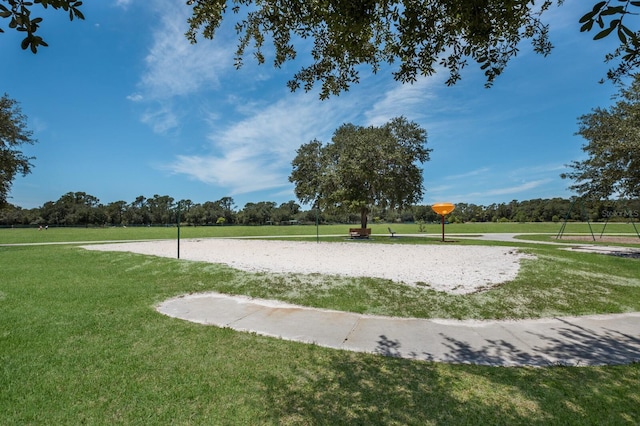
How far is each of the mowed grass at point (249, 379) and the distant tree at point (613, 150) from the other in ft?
32.7

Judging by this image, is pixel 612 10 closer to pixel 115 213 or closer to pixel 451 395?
pixel 451 395

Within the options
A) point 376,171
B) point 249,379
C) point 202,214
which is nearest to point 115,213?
point 202,214

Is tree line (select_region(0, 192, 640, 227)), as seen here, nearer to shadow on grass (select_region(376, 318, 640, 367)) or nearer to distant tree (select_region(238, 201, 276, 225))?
distant tree (select_region(238, 201, 276, 225))

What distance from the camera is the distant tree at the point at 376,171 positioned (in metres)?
22.8

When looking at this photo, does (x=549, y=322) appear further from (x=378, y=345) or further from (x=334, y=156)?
(x=334, y=156)

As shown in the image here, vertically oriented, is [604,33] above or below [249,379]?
above

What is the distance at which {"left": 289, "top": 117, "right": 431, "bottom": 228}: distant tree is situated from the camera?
2275 centimetres

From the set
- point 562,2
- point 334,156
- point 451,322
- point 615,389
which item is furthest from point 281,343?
point 334,156

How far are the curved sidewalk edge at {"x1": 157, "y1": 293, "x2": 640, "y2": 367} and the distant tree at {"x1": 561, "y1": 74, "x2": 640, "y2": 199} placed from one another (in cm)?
1037

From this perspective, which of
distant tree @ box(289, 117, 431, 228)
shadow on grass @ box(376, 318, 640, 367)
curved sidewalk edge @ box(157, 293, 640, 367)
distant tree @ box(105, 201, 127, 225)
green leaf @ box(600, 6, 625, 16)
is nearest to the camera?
green leaf @ box(600, 6, 625, 16)

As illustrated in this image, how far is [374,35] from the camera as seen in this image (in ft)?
14.3

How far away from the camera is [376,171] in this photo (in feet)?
75.7

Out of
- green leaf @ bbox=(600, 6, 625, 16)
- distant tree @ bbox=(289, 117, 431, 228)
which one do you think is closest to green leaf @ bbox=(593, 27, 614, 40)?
green leaf @ bbox=(600, 6, 625, 16)

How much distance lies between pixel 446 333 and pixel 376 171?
63.0ft
